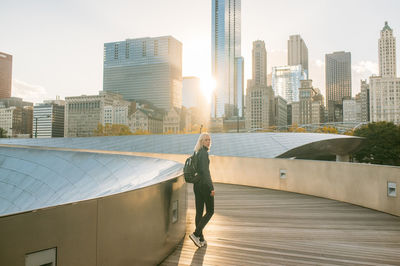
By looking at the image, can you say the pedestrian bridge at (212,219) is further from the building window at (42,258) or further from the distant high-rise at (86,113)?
the distant high-rise at (86,113)

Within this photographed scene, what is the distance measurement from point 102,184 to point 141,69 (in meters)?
197

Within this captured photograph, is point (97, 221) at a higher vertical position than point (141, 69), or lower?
lower

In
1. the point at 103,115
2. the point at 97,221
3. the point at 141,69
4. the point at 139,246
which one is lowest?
the point at 139,246

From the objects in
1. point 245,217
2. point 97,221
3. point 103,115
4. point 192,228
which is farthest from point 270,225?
point 103,115

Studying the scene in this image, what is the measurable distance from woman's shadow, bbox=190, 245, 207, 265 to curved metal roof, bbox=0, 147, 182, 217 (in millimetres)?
2539

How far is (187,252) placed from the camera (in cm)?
413

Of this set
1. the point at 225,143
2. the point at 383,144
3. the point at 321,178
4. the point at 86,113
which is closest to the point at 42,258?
the point at 321,178

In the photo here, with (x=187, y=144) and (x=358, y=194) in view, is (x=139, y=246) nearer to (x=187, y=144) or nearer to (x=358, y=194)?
(x=358, y=194)

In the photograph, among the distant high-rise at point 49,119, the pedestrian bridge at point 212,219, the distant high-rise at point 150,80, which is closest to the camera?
the pedestrian bridge at point 212,219

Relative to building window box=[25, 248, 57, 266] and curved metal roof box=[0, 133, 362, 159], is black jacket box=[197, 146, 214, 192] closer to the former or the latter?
building window box=[25, 248, 57, 266]

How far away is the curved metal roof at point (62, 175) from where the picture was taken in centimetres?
763

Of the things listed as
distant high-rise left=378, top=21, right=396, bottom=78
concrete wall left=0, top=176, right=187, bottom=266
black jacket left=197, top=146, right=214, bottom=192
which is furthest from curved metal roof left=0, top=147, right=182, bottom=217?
distant high-rise left=378, top=21, right=396, bottom=78

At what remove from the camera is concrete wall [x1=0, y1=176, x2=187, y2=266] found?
6.55ft

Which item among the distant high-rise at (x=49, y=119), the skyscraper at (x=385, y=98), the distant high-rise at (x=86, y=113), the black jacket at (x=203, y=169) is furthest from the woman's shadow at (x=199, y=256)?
the distant high-rise at (x=49, y=119)
